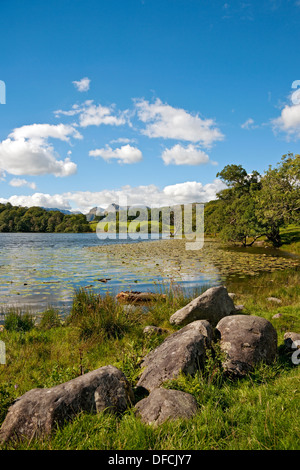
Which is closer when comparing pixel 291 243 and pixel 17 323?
pixel 17 323

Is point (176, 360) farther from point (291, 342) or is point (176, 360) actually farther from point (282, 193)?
point (282, 193)

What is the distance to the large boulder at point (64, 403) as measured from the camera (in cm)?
374

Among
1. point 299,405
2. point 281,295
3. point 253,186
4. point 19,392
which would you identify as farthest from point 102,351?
point 253,186

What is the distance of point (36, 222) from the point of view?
144000 mm

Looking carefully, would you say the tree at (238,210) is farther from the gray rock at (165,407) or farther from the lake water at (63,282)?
the gray rock at (165,407)

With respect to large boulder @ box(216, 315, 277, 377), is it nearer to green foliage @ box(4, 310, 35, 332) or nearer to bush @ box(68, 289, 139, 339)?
bush @ box(68, 289, 139, 339)

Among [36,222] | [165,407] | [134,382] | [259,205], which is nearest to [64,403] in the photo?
[165,407]

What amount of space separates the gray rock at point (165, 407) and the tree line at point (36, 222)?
141945mm

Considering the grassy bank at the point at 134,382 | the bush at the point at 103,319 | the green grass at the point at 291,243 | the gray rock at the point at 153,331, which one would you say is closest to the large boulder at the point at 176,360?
the grassy bank at the point at 134,382

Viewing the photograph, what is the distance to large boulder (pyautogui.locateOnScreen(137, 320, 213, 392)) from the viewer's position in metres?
4.98

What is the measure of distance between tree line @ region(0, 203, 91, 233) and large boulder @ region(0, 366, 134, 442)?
142 m

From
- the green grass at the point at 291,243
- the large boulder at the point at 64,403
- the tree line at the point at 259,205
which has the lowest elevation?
the large boulder at the point at 64,403

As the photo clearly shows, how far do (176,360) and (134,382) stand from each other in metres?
1.09

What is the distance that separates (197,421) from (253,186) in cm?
5631
